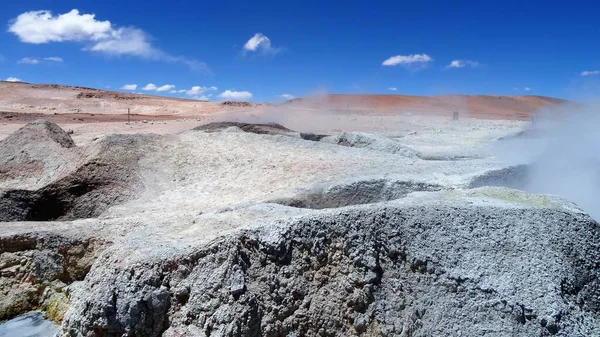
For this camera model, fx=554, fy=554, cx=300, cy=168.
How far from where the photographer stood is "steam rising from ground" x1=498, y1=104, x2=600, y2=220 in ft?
Answer: 19.1

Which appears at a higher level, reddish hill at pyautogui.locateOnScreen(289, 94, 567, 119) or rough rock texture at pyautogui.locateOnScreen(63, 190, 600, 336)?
reddish hill at pyautogui.locateOnScreen(289, 94, 567, 119)

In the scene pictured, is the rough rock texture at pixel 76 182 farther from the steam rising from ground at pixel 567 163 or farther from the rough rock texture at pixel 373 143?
the steam rising from ground at pixel 567 163

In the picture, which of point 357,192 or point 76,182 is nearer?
point 357,192

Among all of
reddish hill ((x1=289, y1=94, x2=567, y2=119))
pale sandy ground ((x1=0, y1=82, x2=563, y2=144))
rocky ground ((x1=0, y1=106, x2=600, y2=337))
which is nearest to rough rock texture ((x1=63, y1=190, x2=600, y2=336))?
rocky ground ((x1=0, y1=106, x2=600, y2=337))

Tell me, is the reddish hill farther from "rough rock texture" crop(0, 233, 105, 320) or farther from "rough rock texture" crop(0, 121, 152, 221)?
"rough rock texture" crop(0, 233, 105, 320)

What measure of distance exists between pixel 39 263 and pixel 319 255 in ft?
6.91

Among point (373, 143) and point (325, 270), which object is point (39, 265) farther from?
point (373, 143)

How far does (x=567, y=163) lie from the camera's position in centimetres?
643

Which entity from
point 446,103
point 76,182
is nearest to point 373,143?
point 76,182

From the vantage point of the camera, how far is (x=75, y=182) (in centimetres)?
588

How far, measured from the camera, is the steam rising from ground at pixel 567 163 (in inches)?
229

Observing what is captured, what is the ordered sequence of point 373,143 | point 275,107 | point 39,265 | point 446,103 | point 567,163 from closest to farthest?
point 39,265, point 567,163, point 373,143, point 275,107, point 446,103

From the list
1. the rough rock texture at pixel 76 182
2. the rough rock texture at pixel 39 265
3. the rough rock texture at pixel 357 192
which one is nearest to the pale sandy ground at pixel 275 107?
the rough rock texture at pixel 76 182

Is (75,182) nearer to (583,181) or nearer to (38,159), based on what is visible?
(38,159)
